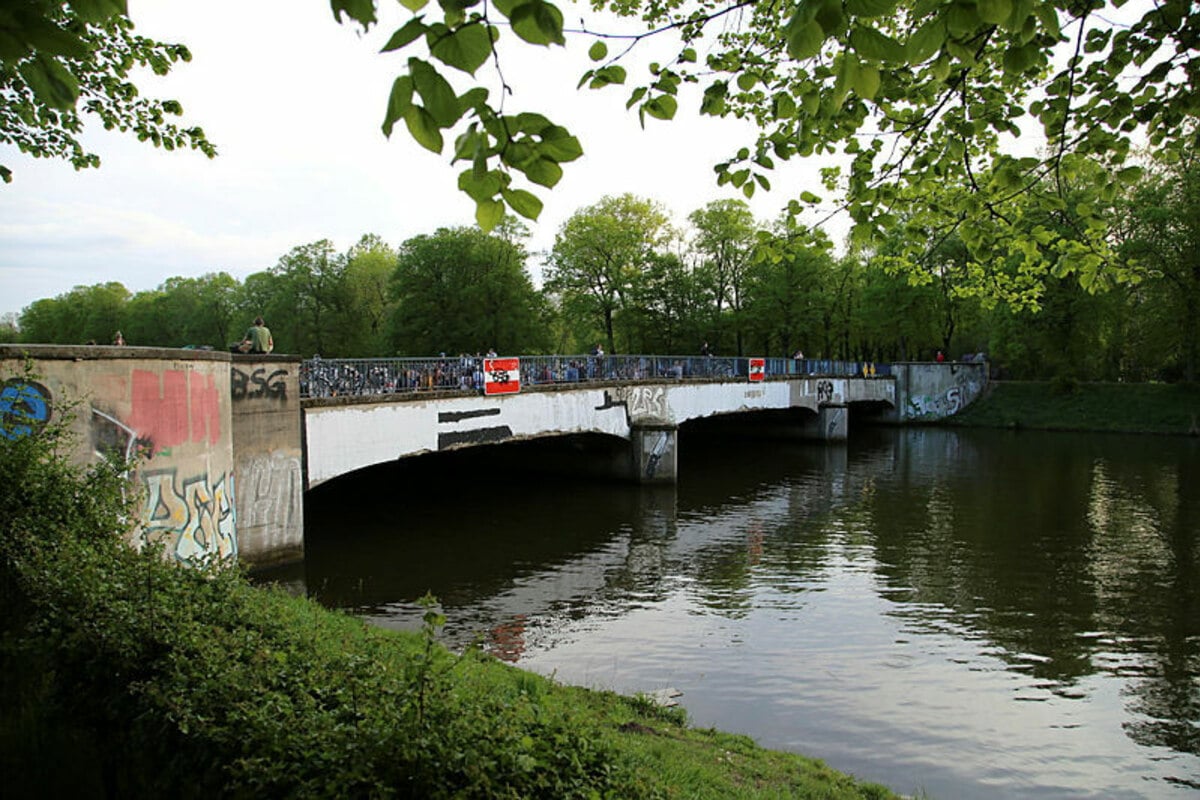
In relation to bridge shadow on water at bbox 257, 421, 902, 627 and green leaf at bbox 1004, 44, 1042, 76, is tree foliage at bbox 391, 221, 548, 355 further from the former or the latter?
green leaf at bbox 1004, 44, 1042, 76

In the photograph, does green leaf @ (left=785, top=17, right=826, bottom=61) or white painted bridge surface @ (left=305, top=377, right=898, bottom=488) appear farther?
white painted bridge surface @ (left=305, top=377, right=898, bottom=488)

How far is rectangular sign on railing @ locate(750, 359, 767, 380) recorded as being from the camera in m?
36.7

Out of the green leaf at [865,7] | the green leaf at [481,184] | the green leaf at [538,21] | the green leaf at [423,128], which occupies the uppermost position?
the green leaf at [865,7]

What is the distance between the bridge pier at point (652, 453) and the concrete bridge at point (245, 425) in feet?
0.13

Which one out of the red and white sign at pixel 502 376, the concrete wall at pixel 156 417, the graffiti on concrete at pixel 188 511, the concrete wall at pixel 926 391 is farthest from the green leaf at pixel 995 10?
the concrete wall at pixel 926 391

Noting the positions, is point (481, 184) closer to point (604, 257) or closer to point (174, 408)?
point (174, 408)

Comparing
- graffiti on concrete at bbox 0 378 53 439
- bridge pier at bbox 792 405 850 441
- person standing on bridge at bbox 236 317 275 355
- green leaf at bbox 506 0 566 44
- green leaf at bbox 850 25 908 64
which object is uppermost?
green leaf at bbox 850 25 908 64

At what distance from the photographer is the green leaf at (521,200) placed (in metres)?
2.92

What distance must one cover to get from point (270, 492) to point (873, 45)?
13920 millimetres

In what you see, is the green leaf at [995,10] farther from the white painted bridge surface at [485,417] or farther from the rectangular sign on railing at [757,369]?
the rectangular sign on railing at [757,369]

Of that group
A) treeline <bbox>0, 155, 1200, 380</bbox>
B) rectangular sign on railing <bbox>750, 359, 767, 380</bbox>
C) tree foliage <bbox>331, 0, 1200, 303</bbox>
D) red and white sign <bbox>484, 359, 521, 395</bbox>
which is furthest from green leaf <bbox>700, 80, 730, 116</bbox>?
treeline <bbox>0, 155, 1200, 380</bbox>

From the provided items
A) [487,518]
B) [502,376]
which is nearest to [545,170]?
[502,376]

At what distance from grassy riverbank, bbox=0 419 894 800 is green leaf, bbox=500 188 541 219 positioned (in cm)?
224

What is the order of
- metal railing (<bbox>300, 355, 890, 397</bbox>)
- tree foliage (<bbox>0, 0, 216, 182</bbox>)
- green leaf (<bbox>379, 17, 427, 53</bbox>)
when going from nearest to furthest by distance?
1. green leaf (<bbox>379, 17, 427, 53</bbox>)
2. tree foliage (<bbox>0, 0, 216, 182</bbox>)
3. metal railing (<bbox>300, 355, 890, 397</bbox>)
